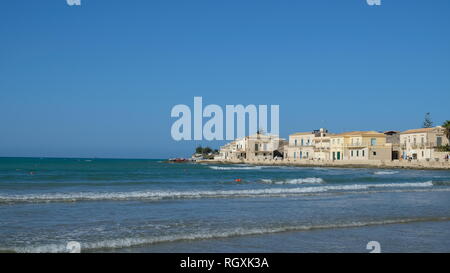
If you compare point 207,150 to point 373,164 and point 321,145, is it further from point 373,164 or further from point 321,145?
point 373,164

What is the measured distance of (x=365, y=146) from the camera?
228ft

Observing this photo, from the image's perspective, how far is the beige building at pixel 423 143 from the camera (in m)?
62.3

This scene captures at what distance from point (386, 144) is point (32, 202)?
6161cm

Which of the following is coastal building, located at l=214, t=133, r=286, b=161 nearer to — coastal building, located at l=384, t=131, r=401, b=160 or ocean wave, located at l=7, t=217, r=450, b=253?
coastal building, located at l=384, t=131, r=401, b=160

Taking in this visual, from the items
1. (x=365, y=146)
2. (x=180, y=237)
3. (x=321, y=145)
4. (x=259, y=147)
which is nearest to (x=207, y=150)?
(x=259, y=147)

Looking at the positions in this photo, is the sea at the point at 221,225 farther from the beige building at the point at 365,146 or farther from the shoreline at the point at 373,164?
the beige building at the point at 365,146

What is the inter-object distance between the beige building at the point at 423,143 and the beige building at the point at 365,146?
2.90m

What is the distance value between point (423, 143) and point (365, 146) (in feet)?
27.6

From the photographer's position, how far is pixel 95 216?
13.4m

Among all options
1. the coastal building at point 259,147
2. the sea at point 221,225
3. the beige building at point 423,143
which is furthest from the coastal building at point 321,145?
the sea at point 221,225

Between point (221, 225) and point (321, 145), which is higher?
point (321, 145)
